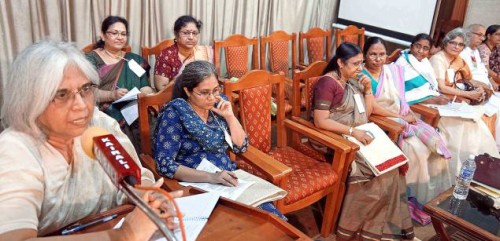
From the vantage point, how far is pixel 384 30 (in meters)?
4.41

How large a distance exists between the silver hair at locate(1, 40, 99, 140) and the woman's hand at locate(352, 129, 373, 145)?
5.18 ft

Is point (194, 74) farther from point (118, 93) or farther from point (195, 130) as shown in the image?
point (118, 93)

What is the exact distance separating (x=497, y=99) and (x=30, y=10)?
369 cm

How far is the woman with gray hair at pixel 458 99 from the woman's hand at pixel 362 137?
0.92 m

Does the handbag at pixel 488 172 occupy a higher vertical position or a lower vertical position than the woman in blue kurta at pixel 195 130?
lower

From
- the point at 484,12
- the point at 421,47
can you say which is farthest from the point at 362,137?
the point at 484,12

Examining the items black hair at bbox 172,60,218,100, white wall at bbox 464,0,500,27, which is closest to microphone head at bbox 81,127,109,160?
black hair at bbox 172,60,218,100

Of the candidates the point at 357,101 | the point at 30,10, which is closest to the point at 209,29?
the point at 30,10

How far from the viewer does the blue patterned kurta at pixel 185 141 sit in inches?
65.9

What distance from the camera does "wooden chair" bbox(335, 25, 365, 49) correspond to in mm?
4022

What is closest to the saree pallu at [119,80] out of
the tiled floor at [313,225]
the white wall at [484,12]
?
the tiled floor at [313,225]

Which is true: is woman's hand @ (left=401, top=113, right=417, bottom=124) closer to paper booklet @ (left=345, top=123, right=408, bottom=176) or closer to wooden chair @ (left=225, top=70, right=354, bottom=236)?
paper booklet @ (left=345, top=123, right=408, bottom=176)

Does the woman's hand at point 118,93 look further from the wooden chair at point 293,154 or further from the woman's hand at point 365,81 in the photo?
the woman's hand at point 365,81

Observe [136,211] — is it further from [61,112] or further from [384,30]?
[384,30]
